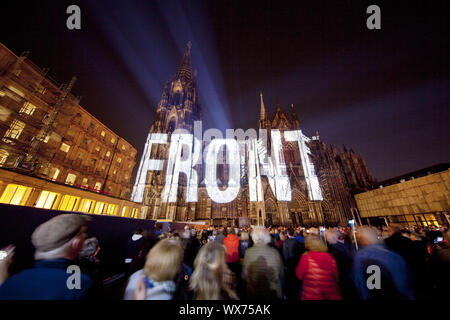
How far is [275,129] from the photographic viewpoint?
33.5m

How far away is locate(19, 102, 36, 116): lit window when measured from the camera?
47.5 feet

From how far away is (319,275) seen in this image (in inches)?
88.6

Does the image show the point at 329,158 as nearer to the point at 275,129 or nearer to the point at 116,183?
the point at 275,129

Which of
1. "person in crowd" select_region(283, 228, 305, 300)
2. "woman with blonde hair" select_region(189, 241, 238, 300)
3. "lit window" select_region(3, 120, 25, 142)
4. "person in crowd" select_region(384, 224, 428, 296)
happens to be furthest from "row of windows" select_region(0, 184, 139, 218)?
"person in crowd" select_region(384, 224, 428, 296)

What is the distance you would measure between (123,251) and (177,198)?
2107cm

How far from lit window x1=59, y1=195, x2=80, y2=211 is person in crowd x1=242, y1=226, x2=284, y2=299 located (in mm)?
16111

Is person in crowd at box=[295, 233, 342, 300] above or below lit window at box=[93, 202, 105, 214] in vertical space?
below

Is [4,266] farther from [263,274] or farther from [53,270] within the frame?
[263,274]

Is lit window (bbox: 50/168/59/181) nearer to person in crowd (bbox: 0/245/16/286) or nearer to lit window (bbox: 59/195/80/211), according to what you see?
lit window (bbox: 59/195/80/211)

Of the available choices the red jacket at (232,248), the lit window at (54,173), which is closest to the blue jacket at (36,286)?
the red jacket at (232,248)

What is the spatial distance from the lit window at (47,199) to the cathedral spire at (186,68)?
38.0m

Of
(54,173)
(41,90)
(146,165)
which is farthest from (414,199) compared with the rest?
(41,90)

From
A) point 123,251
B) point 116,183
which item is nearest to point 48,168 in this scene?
Answer: point 116,183

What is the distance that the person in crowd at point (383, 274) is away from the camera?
2.08 m
